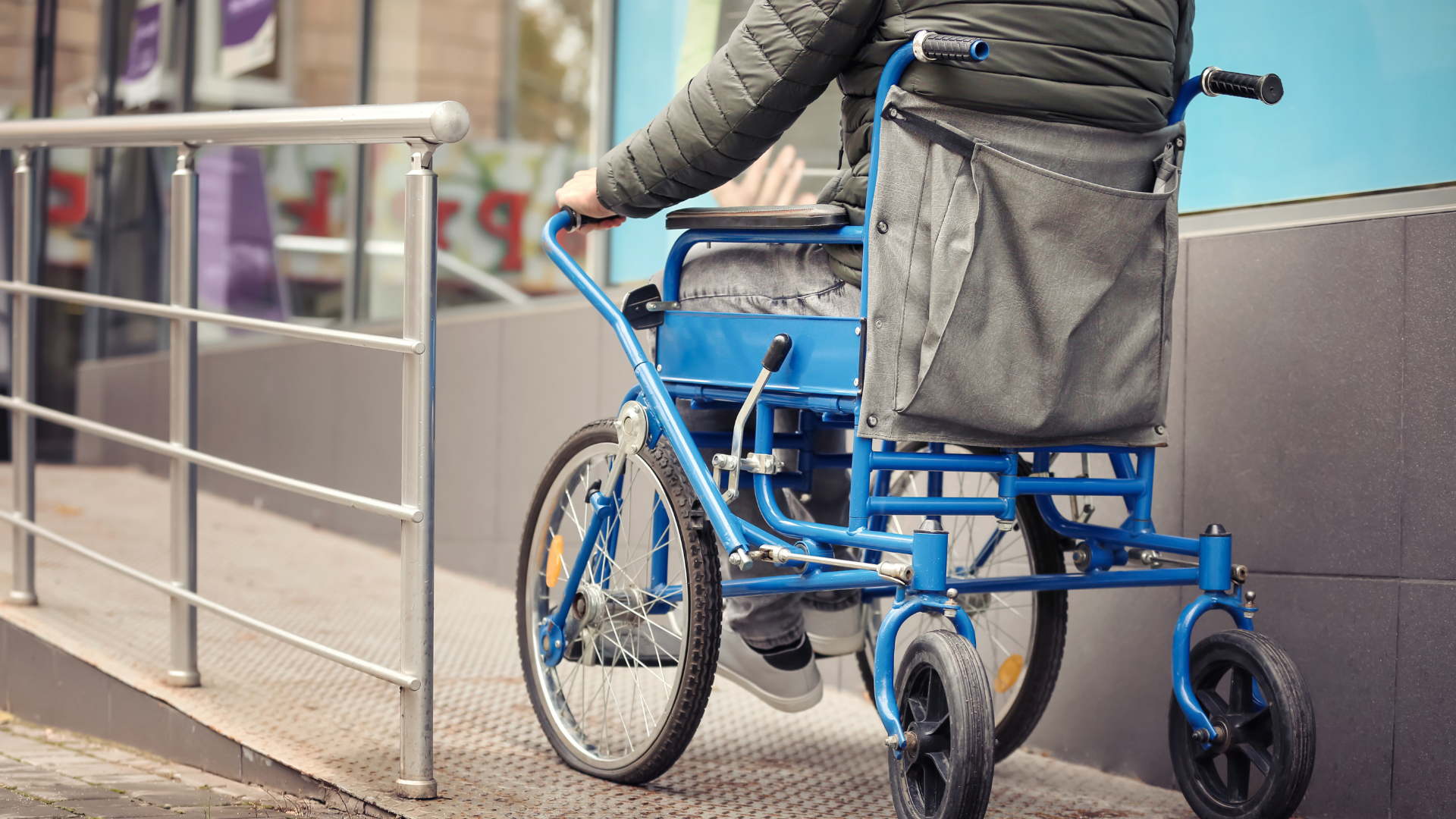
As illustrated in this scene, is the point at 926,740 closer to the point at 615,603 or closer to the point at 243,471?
the point at 615,603

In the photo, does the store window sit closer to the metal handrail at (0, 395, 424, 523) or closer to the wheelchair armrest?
the metal handrail at (0, 395, 424, 523)

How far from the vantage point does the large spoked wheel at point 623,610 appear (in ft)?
8.16

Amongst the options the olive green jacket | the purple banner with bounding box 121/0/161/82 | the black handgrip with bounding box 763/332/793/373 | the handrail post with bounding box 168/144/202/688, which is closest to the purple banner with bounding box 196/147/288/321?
the purple banner with bounding box 121/0/161/82

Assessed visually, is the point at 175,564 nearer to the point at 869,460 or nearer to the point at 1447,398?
the point at 869,460

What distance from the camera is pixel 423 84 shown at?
21.6ft

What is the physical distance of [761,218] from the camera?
232cm

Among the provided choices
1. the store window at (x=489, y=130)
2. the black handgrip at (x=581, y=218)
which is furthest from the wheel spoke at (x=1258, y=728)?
the store window at (x=489, y=130)

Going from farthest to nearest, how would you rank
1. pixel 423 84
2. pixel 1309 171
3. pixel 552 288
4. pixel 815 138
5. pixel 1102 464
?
pixel 423 84, pixel 552 288, pixel 815 138, pixel 1102 464, pixel 1309 171

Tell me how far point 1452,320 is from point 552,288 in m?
3.75

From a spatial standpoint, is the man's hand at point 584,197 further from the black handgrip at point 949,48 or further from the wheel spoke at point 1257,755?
the wheel spoke at point 1257,755

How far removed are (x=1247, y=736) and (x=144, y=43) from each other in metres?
8.15

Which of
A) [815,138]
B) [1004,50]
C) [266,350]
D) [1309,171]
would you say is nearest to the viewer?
[1004,50]

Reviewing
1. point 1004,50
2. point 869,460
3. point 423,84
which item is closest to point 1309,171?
point 1004,50

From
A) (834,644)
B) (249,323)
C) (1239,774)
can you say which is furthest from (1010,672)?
(249,323)
